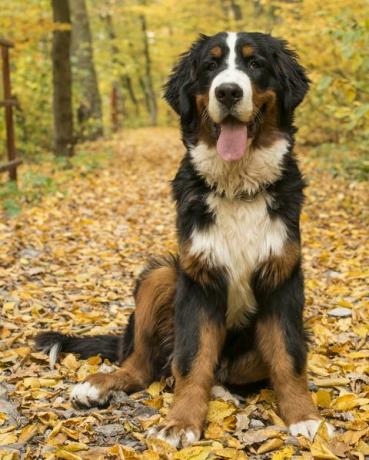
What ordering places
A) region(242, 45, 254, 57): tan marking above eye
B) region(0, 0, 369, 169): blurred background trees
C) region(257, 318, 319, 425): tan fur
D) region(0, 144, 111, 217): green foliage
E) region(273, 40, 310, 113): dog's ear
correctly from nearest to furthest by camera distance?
region(257, 318, 319, 425): tan fur
region(242, 45, 254, 57): tan marking above eye
region(273, 40, 310, 113): dog's ear
region(0, 0, 369, 169): blurred background trees
region(0, 144, 111, 217): green foliage

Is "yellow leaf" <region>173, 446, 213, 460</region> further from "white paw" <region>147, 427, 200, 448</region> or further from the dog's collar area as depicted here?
the dog's collar area

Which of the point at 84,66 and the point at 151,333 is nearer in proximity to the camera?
the point at 151,333

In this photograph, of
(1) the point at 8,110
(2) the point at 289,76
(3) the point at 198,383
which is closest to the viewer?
(3) the point at 198,383

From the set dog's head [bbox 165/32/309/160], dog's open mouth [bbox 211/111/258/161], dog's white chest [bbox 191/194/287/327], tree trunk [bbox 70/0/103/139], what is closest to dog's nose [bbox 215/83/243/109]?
dog's head [bbox 165/32/309/160]

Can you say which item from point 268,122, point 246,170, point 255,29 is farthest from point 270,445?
point 255,29

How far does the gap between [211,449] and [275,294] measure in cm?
81

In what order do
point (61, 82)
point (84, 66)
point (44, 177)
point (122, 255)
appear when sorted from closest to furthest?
1. point (122, 255)
2. point (44, 177)
3. point (61, 82)
4. point (84, 66)

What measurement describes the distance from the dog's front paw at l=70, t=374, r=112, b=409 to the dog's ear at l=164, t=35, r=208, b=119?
4.97 feet

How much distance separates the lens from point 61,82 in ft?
36.0

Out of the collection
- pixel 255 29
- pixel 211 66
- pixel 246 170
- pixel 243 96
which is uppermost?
pixel 255 29

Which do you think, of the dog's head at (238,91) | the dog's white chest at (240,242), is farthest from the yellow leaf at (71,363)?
the dog's head at (238,91)

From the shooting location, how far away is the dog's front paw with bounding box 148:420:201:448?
8.76 feet

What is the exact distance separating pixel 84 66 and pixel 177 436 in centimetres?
1441

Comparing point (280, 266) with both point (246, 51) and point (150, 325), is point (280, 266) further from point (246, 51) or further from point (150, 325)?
point (246, 51)
